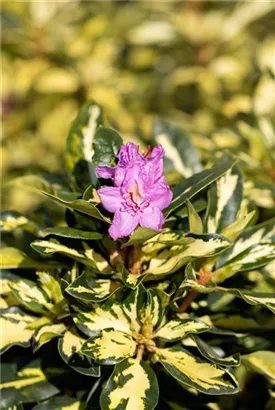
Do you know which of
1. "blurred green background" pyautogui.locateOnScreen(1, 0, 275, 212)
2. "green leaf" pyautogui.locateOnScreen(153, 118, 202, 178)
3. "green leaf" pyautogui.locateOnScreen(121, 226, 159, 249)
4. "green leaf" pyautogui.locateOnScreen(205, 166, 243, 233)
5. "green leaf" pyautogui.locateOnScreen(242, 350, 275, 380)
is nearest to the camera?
"green leaf" pyautogui.locateOnScreen(121, 226, 159, 249)

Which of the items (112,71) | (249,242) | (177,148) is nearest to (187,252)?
(249,242)

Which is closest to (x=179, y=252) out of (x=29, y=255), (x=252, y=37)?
(x=29, y=255)

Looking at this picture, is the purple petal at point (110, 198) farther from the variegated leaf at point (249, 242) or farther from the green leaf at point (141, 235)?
the variegated leaf at point (249, 242)

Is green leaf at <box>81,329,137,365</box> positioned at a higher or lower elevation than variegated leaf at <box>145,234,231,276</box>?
lower

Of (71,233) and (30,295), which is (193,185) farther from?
(30,295)

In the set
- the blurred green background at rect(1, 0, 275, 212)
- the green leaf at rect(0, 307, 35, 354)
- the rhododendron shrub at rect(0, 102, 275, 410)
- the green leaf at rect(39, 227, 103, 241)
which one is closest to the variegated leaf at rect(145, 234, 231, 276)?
the rhododendron shrub at rect(0, 102, 275, 410)

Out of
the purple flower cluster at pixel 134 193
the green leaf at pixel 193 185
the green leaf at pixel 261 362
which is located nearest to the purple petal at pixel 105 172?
the purple flower cluster at pixel 134 193

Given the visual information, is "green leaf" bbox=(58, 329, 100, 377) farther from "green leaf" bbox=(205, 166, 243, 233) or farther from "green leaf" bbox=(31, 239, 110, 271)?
"green leaf" bbox=(205, 166, 243, 233)
